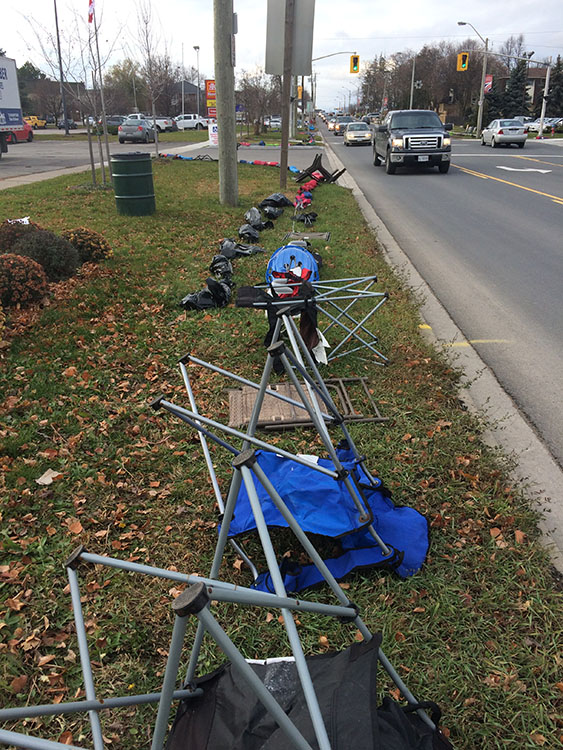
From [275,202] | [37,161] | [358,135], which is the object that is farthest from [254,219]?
[358,135]

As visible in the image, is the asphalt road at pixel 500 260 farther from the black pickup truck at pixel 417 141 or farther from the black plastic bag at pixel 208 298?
the black plastic bag at pixel 208 298

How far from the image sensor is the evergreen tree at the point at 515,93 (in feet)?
214

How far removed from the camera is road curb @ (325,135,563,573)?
10.5ft

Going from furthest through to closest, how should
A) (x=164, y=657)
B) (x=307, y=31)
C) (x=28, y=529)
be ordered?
(x=307, y=31) < (x=28, y=529) < (x=164, y=657)

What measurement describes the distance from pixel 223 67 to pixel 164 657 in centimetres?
1178

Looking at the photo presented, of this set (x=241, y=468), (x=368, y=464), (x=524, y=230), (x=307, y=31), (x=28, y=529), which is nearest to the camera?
(x=241, y=468)

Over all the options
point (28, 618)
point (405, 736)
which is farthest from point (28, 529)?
point (405, 736)

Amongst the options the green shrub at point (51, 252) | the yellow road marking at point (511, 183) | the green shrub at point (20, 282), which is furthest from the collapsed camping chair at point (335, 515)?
the yellow road marking at point (511, 183)

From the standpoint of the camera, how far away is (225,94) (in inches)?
467

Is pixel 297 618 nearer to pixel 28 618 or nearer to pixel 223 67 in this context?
pixel 28 618

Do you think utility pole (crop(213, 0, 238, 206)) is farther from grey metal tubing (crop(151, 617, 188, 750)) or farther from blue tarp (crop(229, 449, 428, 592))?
grey metal tubing (crop(151, 617, 188, 750))

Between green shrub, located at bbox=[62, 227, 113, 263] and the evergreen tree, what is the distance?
70621 mm

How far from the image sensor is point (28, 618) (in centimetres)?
271

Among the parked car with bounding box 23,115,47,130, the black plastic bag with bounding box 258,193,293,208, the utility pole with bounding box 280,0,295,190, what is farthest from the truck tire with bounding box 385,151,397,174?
the parked car with bounding box 23,115,47,130
